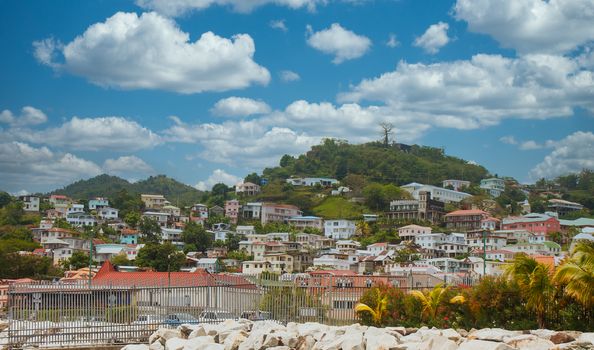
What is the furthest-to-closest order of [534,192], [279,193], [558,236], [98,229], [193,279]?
[534,192] < [279,193] < [98,229] < [558,236] < [193,279]

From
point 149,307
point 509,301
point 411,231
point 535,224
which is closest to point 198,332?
point 149,307

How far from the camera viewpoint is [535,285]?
17.4 metres

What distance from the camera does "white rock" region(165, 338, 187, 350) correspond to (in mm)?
16425

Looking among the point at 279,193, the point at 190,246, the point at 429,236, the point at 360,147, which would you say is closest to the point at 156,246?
the point at 190,246

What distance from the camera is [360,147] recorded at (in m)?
182

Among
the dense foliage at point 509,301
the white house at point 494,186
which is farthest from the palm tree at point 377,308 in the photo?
the white house at point 494,186

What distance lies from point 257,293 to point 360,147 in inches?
6407

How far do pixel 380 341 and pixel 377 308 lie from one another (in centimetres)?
431

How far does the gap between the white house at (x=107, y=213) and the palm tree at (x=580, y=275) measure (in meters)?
115

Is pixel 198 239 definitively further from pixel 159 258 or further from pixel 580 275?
pixel 580 275

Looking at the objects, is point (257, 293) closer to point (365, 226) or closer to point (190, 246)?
point (190, 246)

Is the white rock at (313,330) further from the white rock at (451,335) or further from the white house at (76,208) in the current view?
the white house at (76,208)

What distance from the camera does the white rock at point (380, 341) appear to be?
14641mm

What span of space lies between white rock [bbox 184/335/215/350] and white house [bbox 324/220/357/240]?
9317cm
